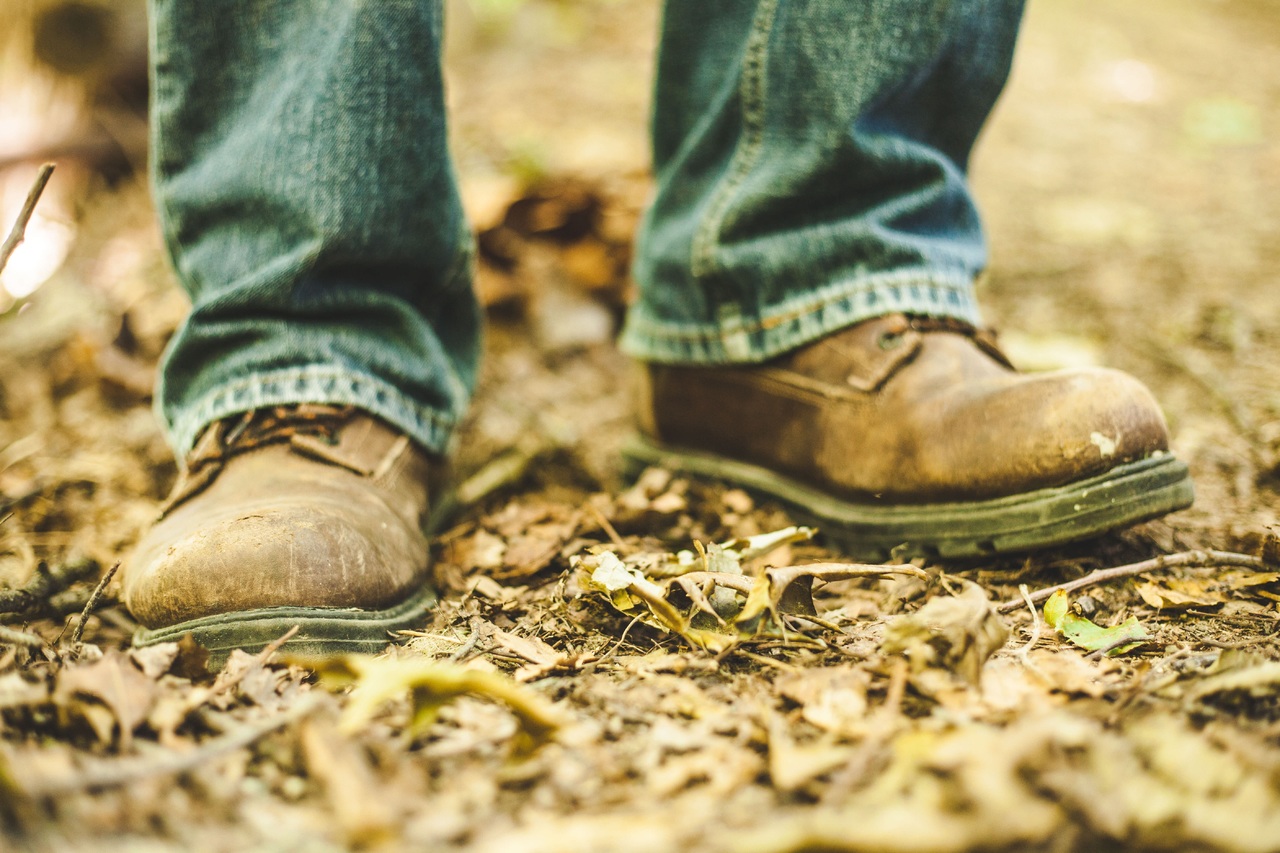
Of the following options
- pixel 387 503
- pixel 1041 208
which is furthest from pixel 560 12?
pixel 387 503

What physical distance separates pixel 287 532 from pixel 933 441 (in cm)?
91

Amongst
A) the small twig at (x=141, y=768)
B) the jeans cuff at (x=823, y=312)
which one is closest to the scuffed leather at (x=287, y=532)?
the small twig at (x=141, y=768)

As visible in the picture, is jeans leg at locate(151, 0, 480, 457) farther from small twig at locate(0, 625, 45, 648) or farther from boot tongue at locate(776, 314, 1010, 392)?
boot tongue at locate(776, 314, 1010, 392)

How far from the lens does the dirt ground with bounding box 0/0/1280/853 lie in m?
0.60

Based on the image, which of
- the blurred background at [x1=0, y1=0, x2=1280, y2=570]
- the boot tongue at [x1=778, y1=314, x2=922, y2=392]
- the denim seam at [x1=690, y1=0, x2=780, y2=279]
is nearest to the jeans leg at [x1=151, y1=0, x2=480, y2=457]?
the blurred background at [x1=0, y1=0, x2=1280, y2=570]

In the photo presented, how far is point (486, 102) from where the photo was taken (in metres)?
3.67

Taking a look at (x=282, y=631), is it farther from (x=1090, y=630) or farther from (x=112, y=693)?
(x=1090, y=630)

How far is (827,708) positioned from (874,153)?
2.78ft

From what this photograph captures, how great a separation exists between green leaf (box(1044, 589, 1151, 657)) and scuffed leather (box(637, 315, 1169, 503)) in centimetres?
18

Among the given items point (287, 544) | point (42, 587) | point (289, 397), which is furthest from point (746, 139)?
point (42, 587)

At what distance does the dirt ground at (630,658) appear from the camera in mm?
601

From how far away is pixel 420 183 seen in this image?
124 cm

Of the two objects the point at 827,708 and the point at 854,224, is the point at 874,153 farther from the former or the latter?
the point at 827,708

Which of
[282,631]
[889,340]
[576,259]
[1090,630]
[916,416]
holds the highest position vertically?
[576,259]
